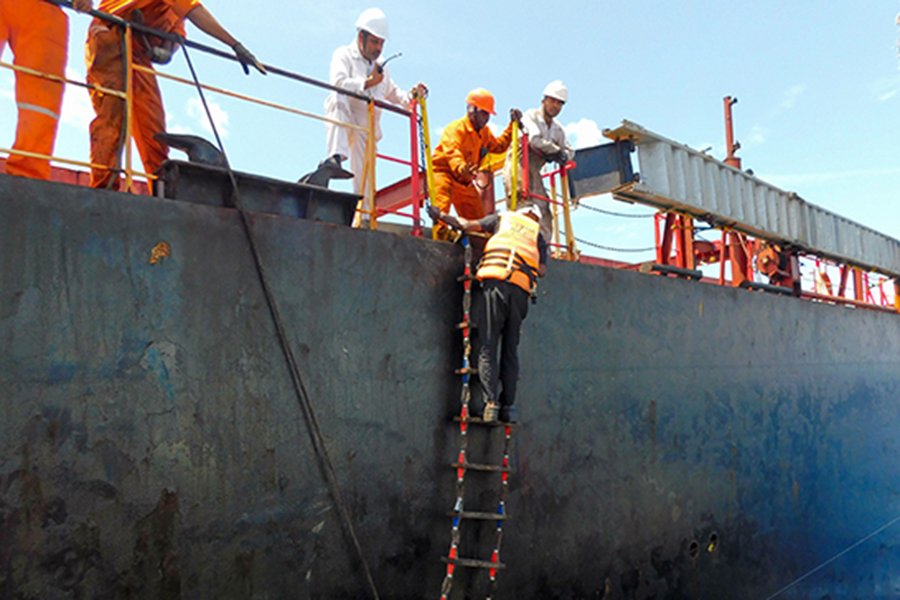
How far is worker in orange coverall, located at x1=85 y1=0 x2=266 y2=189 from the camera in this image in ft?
12.1

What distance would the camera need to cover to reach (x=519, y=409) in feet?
14.4

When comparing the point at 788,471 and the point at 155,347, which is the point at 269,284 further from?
the point at 788,471

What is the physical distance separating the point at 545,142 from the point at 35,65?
4012 mm

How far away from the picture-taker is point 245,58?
3.75m

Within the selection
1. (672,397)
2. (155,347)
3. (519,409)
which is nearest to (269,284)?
(155,347)

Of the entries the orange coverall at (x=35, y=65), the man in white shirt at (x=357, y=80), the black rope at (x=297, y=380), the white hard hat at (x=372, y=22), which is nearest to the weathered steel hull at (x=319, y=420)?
the black rope at (x=297, y=380)

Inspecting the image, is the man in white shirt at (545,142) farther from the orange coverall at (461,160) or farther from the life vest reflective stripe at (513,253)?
the life vest reflective stripe at (513,253)

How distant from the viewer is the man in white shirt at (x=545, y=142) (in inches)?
232

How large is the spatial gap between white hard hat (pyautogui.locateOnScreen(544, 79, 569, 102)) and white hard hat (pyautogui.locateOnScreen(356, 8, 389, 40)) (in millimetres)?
1781

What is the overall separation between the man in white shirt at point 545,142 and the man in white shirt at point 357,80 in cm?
133

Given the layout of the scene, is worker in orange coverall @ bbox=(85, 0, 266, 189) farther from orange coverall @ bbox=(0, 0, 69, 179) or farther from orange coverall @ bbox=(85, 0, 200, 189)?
orange coverall @ bbox=(0, 0, 69, 179)

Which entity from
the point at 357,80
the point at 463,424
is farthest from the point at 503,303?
the point at 357,80

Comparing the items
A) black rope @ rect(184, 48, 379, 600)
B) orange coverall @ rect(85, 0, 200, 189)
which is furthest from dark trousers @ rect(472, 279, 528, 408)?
orange coverall @ rect(85, 0, 200, 189)

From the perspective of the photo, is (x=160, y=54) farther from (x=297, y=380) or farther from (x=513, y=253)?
(x=513, y=253)
